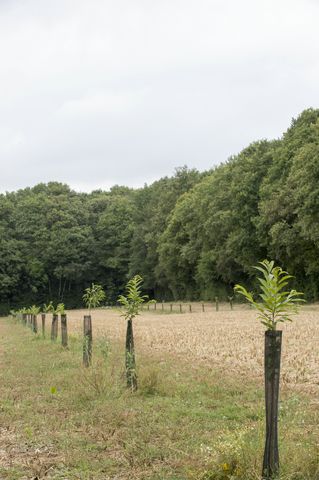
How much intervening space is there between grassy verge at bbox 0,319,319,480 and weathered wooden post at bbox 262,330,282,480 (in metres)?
0.13

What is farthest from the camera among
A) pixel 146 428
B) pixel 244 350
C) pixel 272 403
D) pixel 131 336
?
pixel 244 350

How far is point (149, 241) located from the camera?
76.2m

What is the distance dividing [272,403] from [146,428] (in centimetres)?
276

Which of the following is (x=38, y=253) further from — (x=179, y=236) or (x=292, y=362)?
(x=292, y=362)

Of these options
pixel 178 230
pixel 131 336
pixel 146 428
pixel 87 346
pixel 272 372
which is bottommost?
pixel 146 428

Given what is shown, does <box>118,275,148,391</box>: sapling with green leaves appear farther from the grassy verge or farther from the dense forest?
the dense forest

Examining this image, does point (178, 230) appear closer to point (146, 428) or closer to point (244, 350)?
point (244, 350)

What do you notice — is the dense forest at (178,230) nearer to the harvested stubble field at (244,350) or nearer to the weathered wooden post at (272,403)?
the harvested stubble field at (244,350)

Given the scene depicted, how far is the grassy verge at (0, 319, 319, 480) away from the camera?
5.74 meters

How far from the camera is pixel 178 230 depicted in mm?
70188

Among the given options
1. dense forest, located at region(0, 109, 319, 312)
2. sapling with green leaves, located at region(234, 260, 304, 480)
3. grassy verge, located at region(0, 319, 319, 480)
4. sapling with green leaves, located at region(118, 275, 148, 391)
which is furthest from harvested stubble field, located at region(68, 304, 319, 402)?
dense forest, located at region(0, 109, 319, 312)

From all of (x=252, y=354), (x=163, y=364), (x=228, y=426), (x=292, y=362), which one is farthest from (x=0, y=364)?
(x=228, y=426)

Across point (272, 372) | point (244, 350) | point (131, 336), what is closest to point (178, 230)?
point (244, 350)

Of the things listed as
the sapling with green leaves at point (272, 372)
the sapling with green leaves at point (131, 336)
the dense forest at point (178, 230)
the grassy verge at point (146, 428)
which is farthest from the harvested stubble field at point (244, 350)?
the dense forest at point (178, 230)
